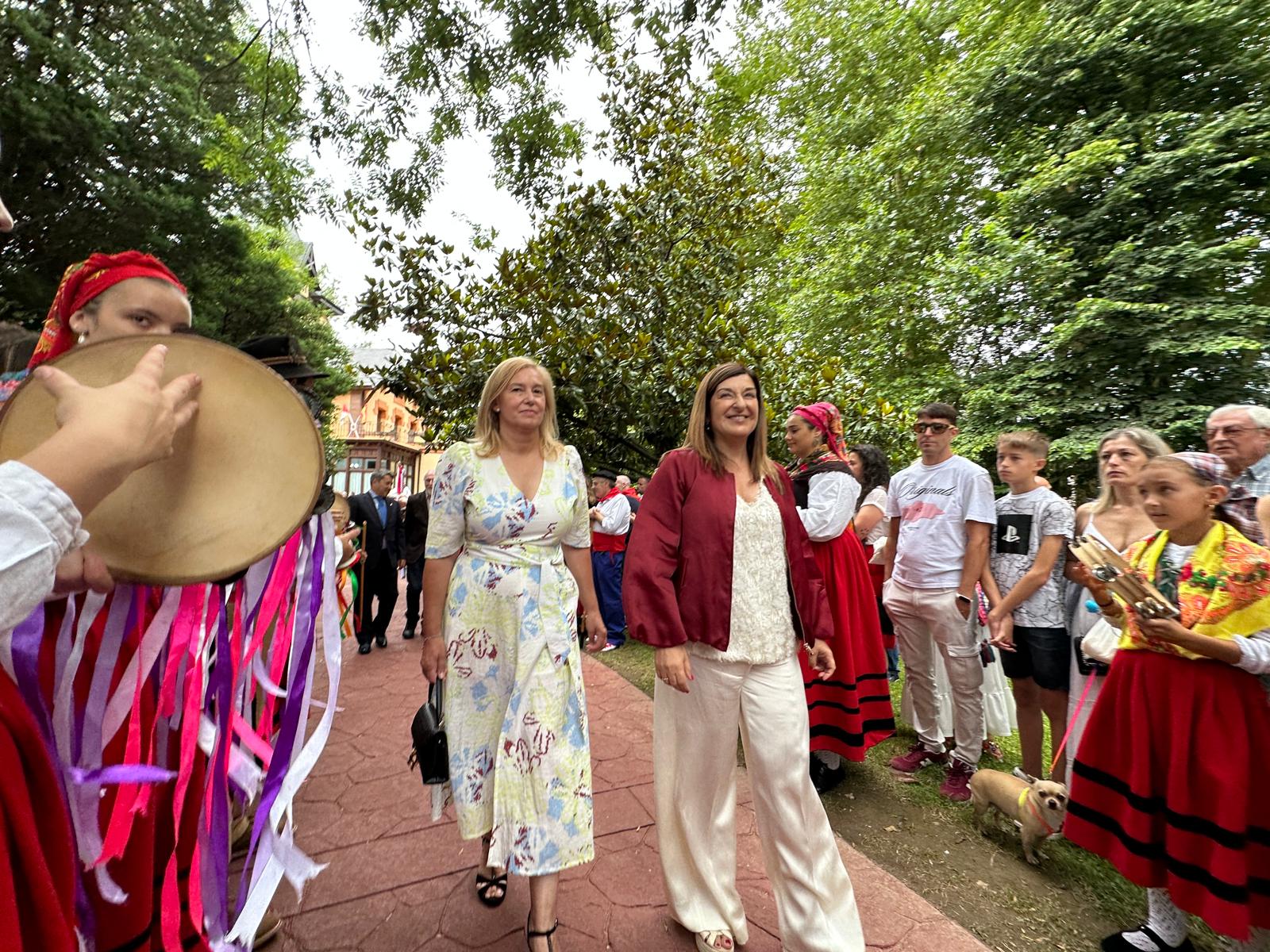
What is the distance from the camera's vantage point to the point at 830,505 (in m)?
3.31

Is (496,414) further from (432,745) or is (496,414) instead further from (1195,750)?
(1195,750)

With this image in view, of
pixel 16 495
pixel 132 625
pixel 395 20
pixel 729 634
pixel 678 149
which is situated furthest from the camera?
pixel 678 149

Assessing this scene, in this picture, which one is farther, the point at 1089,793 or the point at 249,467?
the point at 1089,793

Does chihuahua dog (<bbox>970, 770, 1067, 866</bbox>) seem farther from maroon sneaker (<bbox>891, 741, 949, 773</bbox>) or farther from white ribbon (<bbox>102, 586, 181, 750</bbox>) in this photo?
white ribbon (<bbox>102, 586, 181, 750</bbox>)

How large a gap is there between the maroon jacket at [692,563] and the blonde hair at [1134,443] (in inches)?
67.2

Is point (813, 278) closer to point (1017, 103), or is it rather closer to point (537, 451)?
point (1017, 103)

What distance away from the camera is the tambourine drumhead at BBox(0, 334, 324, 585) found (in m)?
1.15

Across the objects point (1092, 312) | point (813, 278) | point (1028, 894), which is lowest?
point (1028, 894)

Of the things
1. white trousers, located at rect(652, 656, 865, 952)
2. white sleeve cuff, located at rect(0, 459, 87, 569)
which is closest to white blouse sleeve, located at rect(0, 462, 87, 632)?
white sleeve cuff, located at rect(0, 459, 87, 569)

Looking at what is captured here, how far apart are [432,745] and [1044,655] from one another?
3.11 m

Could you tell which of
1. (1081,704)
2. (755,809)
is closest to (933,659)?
(1081,704)

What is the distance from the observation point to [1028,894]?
2.57 m

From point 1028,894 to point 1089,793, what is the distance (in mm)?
573

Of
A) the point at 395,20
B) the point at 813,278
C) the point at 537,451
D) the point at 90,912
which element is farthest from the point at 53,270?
the point at 813,278
